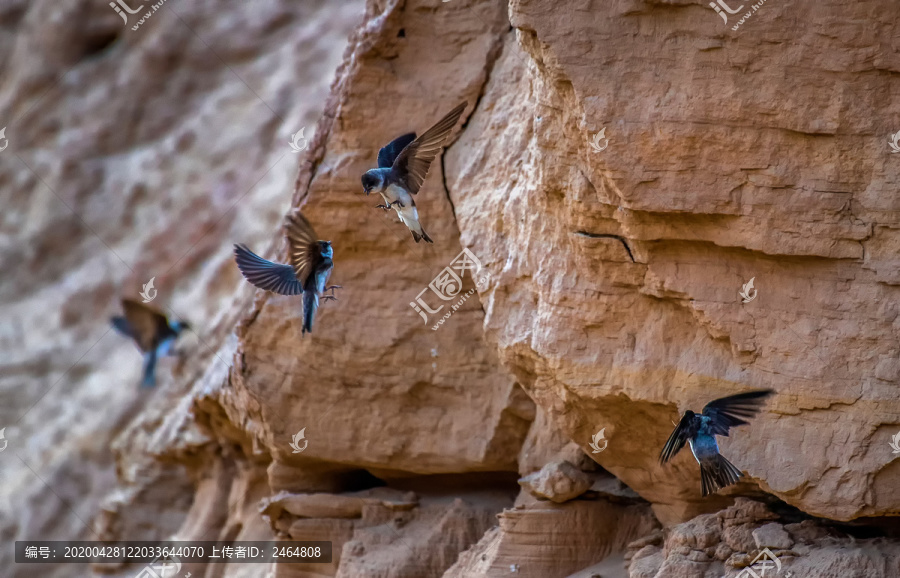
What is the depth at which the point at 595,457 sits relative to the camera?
482cm

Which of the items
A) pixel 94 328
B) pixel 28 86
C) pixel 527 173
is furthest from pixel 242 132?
pixel 527 173

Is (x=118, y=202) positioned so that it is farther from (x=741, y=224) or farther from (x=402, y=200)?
(x=741, y=224)

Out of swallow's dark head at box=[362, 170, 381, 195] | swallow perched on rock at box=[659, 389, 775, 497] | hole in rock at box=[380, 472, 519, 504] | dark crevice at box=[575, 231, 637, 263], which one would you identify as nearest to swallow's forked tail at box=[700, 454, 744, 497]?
swallow perched on rock at box=[659, 389, 775, 497]

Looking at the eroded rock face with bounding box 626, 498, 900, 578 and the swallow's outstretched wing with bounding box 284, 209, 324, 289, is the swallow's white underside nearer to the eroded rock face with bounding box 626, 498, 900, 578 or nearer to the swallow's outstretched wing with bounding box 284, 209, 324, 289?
the swallow's outstretched wing with bounding box 284, 209, 324, 289

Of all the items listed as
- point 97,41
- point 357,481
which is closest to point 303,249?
point 357,481

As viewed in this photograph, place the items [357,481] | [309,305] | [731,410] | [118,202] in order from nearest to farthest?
[731,410], [309,305], [357,481], [118,202]

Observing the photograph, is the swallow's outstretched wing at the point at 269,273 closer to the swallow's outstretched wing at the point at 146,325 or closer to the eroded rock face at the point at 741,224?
the swallow's outstretched wing at the point at 146,325

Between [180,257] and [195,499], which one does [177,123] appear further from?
[195,499]

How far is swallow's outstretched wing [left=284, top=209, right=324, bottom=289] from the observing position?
4434mm

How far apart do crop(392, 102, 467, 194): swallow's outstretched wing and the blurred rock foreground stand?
1.54 ft

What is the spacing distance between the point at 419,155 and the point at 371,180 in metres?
0.24

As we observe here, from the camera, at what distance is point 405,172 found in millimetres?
4555

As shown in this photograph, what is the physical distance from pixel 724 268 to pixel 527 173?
1.10 metres

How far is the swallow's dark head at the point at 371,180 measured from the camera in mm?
4391
